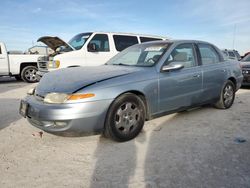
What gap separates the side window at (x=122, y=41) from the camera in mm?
9266

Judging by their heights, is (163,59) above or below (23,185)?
above

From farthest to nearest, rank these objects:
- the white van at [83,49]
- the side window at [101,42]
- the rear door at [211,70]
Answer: the side window at [101,42], the white van at [83,49], the rear door at [211,70]

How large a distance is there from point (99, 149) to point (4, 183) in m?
1.24

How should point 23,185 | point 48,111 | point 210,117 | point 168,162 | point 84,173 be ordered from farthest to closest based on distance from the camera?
point 210,117, point 48,111, point 168,162, point 84,173, point 23,185

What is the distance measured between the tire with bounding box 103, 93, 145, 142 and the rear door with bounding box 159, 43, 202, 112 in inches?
19.0

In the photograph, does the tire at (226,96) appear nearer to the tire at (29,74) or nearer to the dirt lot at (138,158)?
the dirt lot at (138,158)

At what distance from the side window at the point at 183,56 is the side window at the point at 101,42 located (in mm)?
4696

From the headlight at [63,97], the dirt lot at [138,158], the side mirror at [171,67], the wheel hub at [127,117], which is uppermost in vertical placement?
the side mirror at [171,67]

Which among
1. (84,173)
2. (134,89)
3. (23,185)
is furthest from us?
(134,89)

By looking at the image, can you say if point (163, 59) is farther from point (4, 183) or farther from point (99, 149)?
point (4, 183)

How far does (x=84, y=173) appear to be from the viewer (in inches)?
109

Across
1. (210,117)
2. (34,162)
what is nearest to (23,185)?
(34,162)

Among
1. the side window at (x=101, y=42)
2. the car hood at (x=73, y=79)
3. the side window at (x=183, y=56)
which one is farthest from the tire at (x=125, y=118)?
the side window at (x=101, y=42)

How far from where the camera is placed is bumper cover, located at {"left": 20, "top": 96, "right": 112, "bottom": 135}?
3170 millimetres
